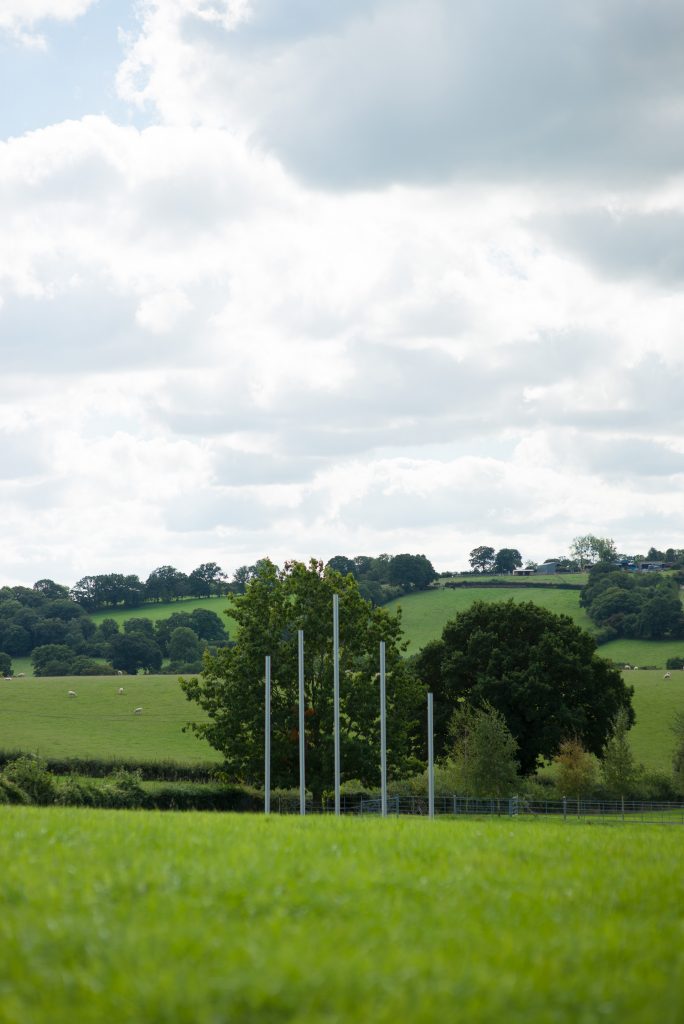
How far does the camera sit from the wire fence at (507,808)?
206ft

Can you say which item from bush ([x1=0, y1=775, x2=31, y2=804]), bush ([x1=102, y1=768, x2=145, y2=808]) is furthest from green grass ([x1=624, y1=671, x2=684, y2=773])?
bush ([x1=0, y1=775, x2=31, y2=804])

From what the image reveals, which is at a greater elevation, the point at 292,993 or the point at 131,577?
the point at 131,577

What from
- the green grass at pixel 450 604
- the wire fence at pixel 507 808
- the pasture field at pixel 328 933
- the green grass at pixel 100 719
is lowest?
the wire fence at pixel 507 808

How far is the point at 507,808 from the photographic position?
65.1m

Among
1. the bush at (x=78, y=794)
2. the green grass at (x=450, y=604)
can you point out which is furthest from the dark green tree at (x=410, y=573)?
the bush at (x=78, y=794)

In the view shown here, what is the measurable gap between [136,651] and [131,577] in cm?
4028

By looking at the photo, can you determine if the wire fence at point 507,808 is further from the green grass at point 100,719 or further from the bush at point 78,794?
the bush at point 78,794

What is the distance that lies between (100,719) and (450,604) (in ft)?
239

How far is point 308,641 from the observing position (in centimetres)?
6675

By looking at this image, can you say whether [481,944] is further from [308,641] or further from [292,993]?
[308,641]

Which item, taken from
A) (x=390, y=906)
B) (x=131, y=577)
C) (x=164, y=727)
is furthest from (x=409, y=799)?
(x=131, y=577)

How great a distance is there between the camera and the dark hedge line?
Answer: 75312mm

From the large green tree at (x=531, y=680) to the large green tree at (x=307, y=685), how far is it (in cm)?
1187

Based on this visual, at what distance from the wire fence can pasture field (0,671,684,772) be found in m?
14.6
